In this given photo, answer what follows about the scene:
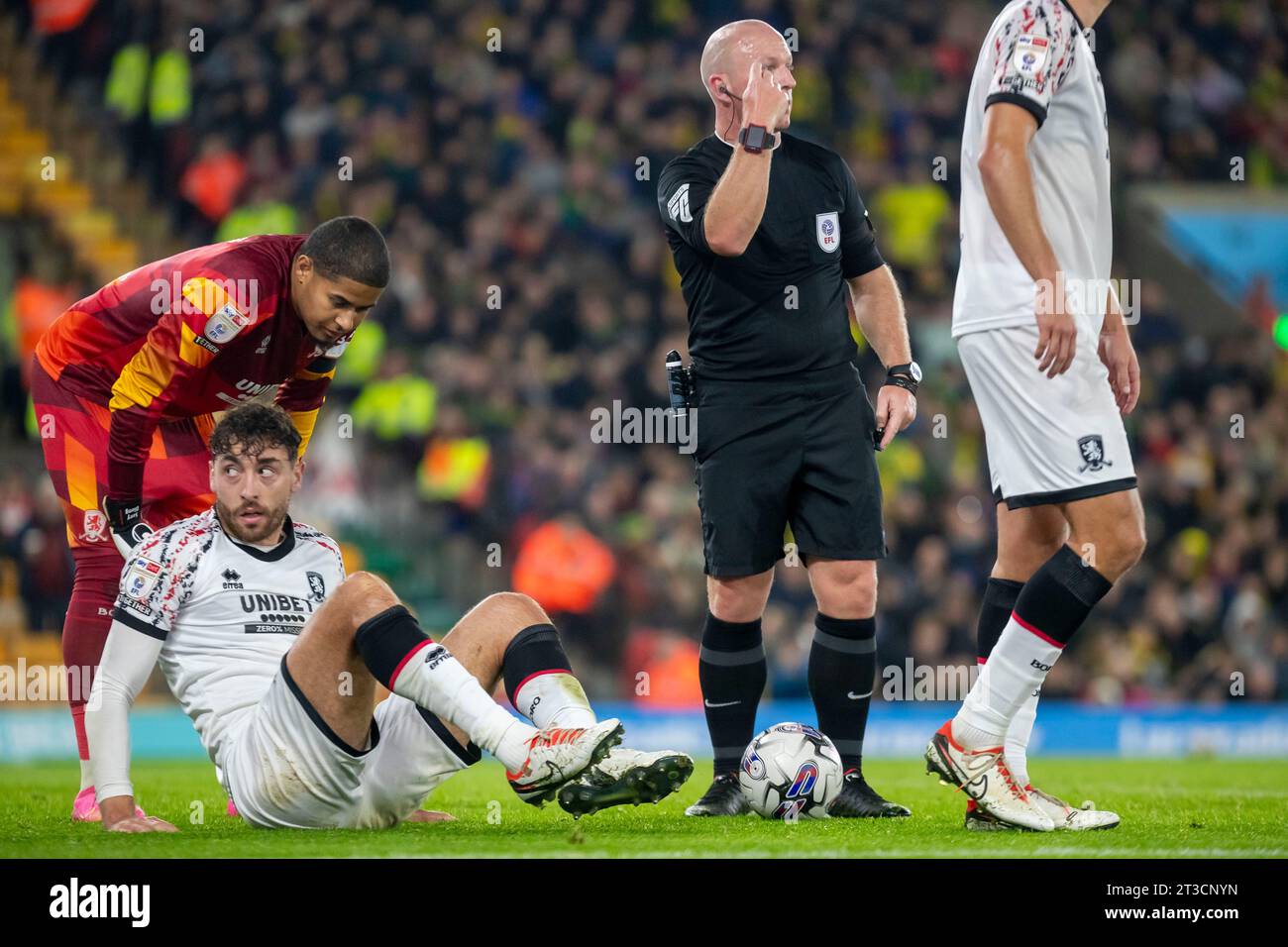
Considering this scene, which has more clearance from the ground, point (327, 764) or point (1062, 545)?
point (1062, 545)

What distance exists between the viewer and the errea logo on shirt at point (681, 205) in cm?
545

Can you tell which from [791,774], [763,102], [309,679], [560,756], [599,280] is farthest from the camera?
[599,280]

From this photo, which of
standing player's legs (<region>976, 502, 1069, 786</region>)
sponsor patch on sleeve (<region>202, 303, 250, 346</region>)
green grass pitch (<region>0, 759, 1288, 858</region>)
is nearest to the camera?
green grass pitch (<region>0, 759, 1288, 858</region>)

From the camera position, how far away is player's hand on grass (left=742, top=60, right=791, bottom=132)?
5.22 meters

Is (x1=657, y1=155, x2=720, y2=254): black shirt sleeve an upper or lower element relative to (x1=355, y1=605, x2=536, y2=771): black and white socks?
upper

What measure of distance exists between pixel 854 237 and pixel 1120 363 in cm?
111

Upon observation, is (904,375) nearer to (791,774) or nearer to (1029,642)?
(1029,642)

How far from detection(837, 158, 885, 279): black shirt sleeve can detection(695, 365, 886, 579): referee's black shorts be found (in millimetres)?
493

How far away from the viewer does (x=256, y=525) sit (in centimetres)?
482

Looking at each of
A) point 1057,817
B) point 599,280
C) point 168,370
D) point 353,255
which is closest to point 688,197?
point 353,255

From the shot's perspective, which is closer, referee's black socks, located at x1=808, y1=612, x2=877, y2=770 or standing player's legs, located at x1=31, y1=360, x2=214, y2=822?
referee's black socks, located at x1=808, y1=612, x2=877, y2=770

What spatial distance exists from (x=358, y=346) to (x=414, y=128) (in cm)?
281

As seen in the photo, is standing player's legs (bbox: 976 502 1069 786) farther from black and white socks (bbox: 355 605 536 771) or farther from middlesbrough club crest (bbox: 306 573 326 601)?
middlesbrough club crest (bbox: 306 573 326 601)

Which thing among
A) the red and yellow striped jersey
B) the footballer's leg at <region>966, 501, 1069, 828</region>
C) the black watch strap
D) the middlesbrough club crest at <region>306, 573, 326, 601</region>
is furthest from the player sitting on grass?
the black watch strap
